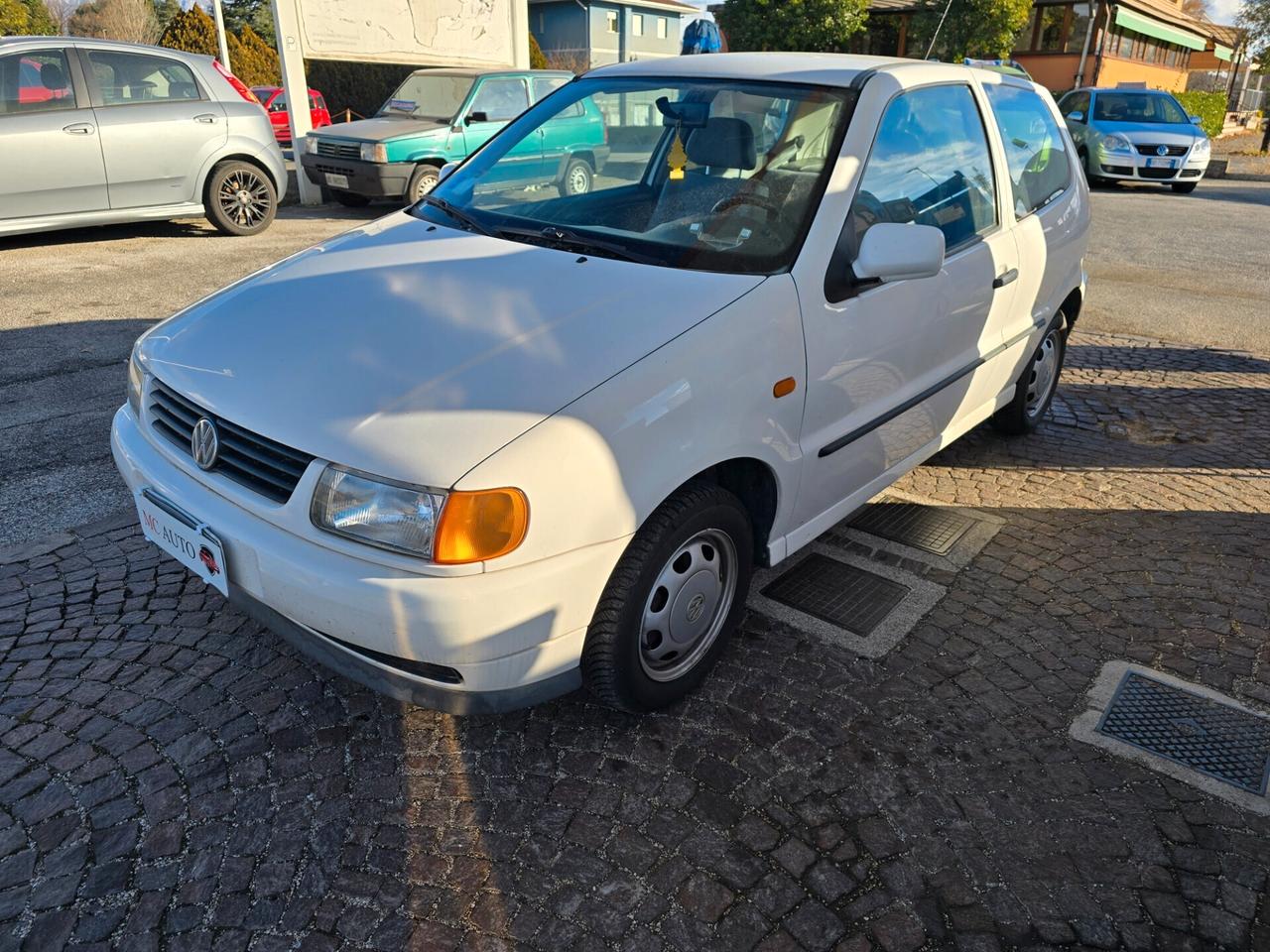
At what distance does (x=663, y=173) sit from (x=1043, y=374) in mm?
2764

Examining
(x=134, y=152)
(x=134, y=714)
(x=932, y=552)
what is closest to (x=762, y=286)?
(x=932, y=552)

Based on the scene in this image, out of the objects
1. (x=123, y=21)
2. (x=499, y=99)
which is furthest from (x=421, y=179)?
(x=123, y=21)

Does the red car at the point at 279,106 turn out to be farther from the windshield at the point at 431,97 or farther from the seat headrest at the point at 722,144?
the seat headrest at the point at 722,144

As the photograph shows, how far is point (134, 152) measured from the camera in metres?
8.92

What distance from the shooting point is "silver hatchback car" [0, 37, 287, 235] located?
8.38 meters

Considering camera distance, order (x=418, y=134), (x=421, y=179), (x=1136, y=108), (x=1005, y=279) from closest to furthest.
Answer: (x=1005, y=279) → (x=418, y=134) → (x=421, y=179) → (x=1136, y=108)

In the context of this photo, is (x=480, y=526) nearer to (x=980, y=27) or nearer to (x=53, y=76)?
(x=53, y=76)

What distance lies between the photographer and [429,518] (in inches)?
87.8

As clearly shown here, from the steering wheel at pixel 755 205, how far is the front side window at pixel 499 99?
382 inches

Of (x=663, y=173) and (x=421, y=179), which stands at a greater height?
(x=663, y=173)

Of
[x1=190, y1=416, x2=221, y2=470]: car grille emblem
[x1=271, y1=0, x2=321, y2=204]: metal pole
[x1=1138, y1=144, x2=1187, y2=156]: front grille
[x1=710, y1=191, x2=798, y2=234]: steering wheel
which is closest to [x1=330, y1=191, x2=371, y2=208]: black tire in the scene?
[x1=271, y1=0, x2=321, y2=204]: metal pole

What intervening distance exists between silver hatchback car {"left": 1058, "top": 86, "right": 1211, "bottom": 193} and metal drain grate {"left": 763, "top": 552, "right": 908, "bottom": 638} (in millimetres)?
16612

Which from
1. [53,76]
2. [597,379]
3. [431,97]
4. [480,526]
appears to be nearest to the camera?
[480,526]

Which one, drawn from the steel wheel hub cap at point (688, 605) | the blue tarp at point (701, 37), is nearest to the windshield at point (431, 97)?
the blue tarp at point (701, 37)
